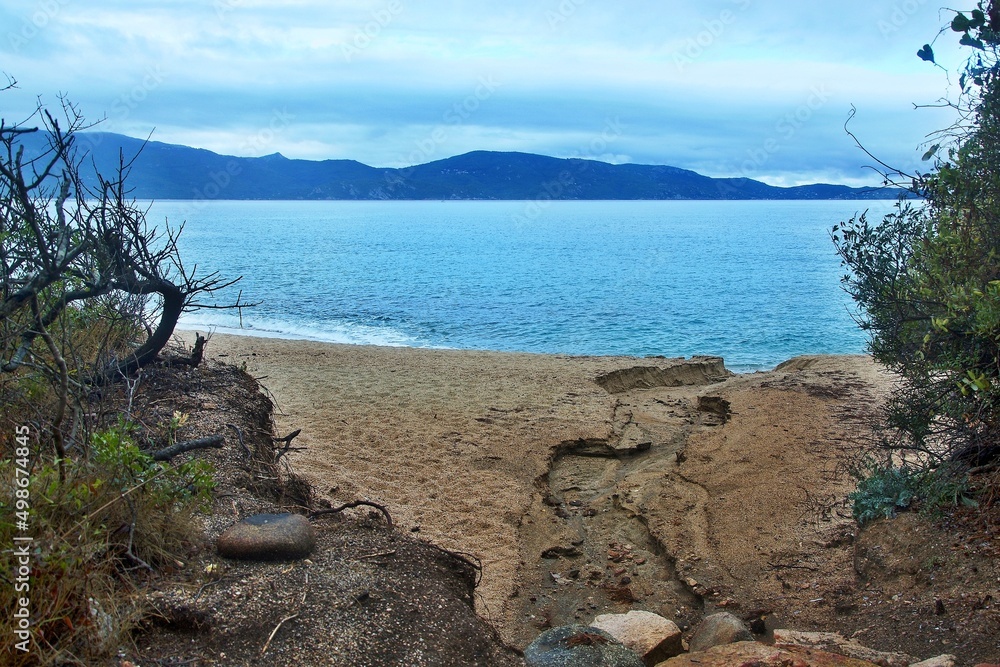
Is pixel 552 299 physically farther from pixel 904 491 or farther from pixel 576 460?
pixel 904 491

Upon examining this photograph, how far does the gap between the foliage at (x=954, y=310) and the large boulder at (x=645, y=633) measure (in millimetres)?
2333

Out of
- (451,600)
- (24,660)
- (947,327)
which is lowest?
(451,600)

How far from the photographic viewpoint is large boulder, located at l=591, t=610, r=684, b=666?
16.9 ft

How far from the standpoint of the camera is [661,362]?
1534 centimetres

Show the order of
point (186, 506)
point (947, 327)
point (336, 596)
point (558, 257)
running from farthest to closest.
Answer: point (558, 257), point (947, 327), point (186, 506), point (336, 596)

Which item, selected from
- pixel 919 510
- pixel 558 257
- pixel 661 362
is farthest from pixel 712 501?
pixel 558 257

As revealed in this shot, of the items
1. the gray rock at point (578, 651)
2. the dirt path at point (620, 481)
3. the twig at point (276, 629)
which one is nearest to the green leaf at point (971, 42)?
the dirt path at point (620, 481)

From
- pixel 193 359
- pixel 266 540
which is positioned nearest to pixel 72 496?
pixel 266 540

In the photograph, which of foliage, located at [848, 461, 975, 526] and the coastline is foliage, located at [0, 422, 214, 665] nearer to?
the coastline

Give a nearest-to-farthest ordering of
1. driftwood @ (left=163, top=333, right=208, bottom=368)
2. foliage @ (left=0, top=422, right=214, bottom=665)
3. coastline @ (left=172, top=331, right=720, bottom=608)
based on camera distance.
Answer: foliage @ (left=0, top=422, right=214, bottom=665), coastline @ (left=172, top=331, right=720, bottom=608), driftwood @ (left=163, top=333, right=208, bottom=368)

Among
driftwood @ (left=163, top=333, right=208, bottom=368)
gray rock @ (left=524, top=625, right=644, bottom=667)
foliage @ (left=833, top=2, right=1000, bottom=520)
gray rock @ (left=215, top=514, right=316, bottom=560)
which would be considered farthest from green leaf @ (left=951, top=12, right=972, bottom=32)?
driftwood @ (left=163, top=333, right=208, bottom=368)

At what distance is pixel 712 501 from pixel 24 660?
6503 mm

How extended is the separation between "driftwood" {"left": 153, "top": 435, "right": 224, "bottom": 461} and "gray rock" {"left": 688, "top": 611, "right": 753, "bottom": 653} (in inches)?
150

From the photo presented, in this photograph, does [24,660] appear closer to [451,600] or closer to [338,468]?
[451,600]
